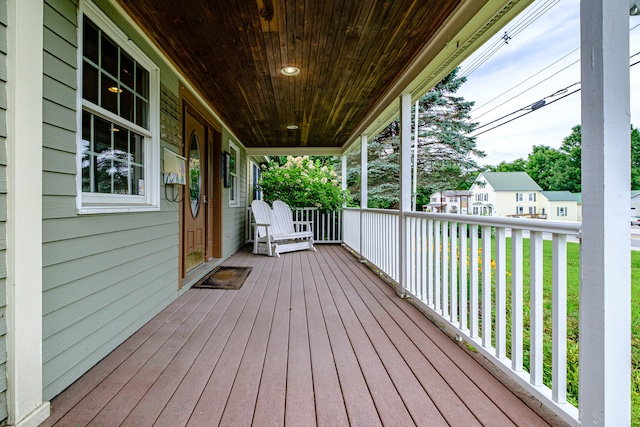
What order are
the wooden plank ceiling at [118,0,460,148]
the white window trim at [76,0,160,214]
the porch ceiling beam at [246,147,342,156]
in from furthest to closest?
1. the porch ceiling beam at [246,147,342,156]
2. the wooden plank ceiling at [118,0,460,148]
3. the white window trim at [76,0,160,214]

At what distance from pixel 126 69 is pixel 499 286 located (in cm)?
280

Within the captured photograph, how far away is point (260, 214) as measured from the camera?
5824 mm

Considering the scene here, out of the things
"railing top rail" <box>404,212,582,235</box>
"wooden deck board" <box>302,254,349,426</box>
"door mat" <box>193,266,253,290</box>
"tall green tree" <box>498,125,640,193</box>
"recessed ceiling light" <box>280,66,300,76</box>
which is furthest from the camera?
"door mat" <box>193,266,253,290</box>

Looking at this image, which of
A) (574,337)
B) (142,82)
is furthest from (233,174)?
(574,337)

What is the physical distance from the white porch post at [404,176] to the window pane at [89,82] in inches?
98.1

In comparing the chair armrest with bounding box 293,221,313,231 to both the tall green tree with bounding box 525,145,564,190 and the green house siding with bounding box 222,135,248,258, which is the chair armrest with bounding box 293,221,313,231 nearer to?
the green house siding with bounding box 222,135,248,258

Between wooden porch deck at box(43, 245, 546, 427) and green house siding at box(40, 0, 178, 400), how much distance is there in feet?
0.45

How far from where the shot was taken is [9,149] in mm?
1236

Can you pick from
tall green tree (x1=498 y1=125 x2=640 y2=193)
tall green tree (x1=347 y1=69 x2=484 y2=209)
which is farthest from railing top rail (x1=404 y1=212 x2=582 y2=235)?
tall green tree (x1=347 y1=69 x2=484 y2=209)

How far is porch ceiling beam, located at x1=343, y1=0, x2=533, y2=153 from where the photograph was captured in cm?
190

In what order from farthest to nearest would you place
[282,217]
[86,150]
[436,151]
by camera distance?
[436,151]
[282,217]
[86,150]

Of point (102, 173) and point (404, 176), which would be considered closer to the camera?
point (102, 173)

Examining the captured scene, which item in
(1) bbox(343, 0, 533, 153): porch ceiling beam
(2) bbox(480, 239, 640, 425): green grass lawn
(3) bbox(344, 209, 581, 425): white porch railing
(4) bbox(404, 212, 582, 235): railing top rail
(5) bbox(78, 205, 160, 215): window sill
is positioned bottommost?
(2) bbox(480, 239, 640, 425): green grass lawn

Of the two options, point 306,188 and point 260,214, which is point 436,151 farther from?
point 260,214
